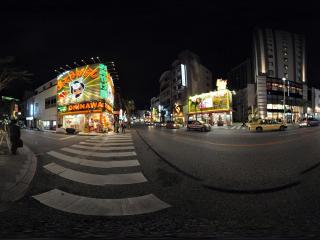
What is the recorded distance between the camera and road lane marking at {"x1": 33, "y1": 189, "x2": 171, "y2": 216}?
4059 mm

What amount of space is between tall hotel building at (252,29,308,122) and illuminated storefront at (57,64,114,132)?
5409 cm

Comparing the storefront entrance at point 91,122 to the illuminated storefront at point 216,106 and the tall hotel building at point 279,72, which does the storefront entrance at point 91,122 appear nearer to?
the illuminated storefront at point 216,106

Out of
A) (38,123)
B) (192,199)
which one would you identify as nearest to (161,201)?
(192,199)

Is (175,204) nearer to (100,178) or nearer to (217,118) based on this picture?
(100,178)

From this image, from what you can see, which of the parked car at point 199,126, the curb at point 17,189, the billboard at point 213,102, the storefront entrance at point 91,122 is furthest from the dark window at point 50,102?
the curb at point 17,189

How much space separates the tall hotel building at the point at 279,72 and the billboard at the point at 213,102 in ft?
66.2

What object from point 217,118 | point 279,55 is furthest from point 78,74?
point 279,55

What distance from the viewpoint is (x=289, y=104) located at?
77188mm

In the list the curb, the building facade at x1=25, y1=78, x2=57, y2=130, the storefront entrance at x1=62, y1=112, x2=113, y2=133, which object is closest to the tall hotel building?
the storefront entrance at x1=62, y1=112, x2=113, y2=133

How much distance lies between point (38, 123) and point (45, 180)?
60192mm

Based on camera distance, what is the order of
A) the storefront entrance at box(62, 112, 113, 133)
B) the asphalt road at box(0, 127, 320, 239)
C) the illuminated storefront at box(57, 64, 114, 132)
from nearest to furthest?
the asphalt road at box(0, 127, 320, 239)
the illuminated storefront at box(57, 64, 114, 132)
the storefront entrance at box(62, 112, 113, 133)

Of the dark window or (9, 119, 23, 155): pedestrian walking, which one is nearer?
(9, 119, 23, 155): pedestrian walking

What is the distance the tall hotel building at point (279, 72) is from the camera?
72.6m

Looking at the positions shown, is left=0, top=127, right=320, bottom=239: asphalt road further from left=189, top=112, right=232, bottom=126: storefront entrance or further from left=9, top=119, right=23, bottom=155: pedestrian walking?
left=189, top=112, right=232, bottom=126: storefront entrance
